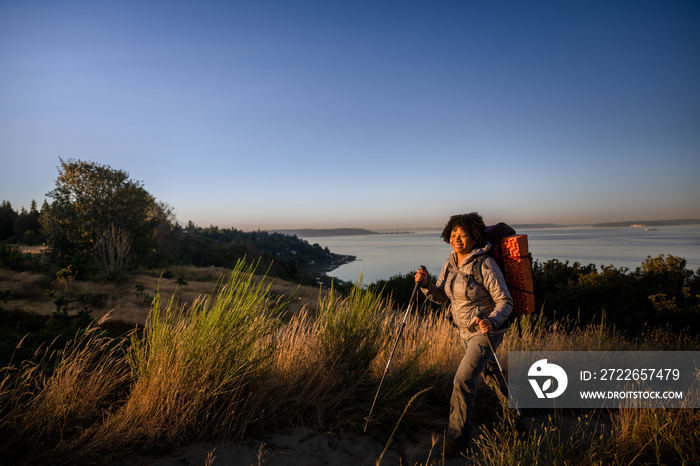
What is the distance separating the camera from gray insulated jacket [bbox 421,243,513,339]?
9.53ft

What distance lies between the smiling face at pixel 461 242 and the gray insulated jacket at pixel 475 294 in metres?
0.10

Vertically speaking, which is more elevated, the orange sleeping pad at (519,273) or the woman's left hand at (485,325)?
the orange sleeping pad at (519,273)

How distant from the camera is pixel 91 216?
19234 millimetres

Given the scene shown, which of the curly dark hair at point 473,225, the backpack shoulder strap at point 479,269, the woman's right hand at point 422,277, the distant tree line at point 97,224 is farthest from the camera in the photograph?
the distant tree line at point 97,224

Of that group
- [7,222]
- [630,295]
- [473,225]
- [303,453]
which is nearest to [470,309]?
[473,225]

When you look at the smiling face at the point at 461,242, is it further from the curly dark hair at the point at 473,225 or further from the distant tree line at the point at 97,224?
the distant tree line at the point at 97,224

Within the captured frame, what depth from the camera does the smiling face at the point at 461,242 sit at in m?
3.23

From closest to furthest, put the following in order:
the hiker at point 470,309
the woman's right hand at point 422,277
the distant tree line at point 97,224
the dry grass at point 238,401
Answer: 1. the dry grass at point 238,401
2. the hiker at point 470,309
3. the woman's right hand at point 422,277
4. the distant tree line at point 97,224

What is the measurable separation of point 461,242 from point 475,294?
1.63ft

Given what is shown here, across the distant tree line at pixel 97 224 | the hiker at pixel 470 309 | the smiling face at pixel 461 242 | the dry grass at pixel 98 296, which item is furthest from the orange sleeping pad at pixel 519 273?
the distant tree line at pixel 97 224

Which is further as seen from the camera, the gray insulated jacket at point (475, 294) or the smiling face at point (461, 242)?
the smiling face at point (461, 242)

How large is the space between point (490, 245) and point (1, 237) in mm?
62524

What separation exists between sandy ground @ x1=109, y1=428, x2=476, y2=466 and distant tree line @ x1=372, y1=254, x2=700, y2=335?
3.17 meters

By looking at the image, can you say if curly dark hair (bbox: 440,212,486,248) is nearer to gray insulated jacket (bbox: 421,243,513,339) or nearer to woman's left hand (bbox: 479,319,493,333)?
gray insulated jacket (bbox: 421,243,513,339)
